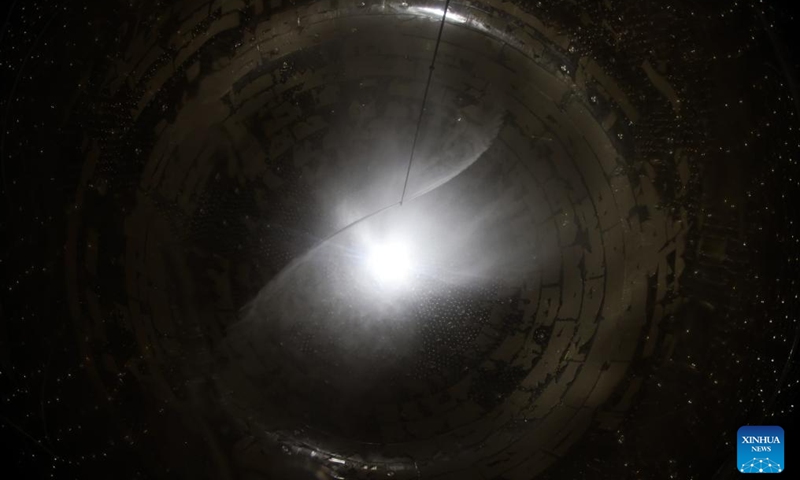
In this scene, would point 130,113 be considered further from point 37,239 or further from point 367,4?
point 367,4

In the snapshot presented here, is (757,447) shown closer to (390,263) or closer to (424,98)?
(390,263)

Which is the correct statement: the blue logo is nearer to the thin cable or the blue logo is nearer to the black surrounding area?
the black surrounding area

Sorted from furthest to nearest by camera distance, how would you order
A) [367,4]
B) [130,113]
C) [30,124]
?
[367,4] → [130,113] → [30,124]

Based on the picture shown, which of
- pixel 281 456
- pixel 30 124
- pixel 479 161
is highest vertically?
pixel 479 161

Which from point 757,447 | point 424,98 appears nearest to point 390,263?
point 424,98

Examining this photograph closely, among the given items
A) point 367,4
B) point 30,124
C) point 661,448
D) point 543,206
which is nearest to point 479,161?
point 543,206

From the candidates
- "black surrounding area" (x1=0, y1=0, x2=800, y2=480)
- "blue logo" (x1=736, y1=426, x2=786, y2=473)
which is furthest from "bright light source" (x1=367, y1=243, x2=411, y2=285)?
"blue logo" (x1=736, y1=426, x2=786, y2=473)

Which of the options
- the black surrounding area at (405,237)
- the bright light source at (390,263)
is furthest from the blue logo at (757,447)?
the bright light source at (390,263)
